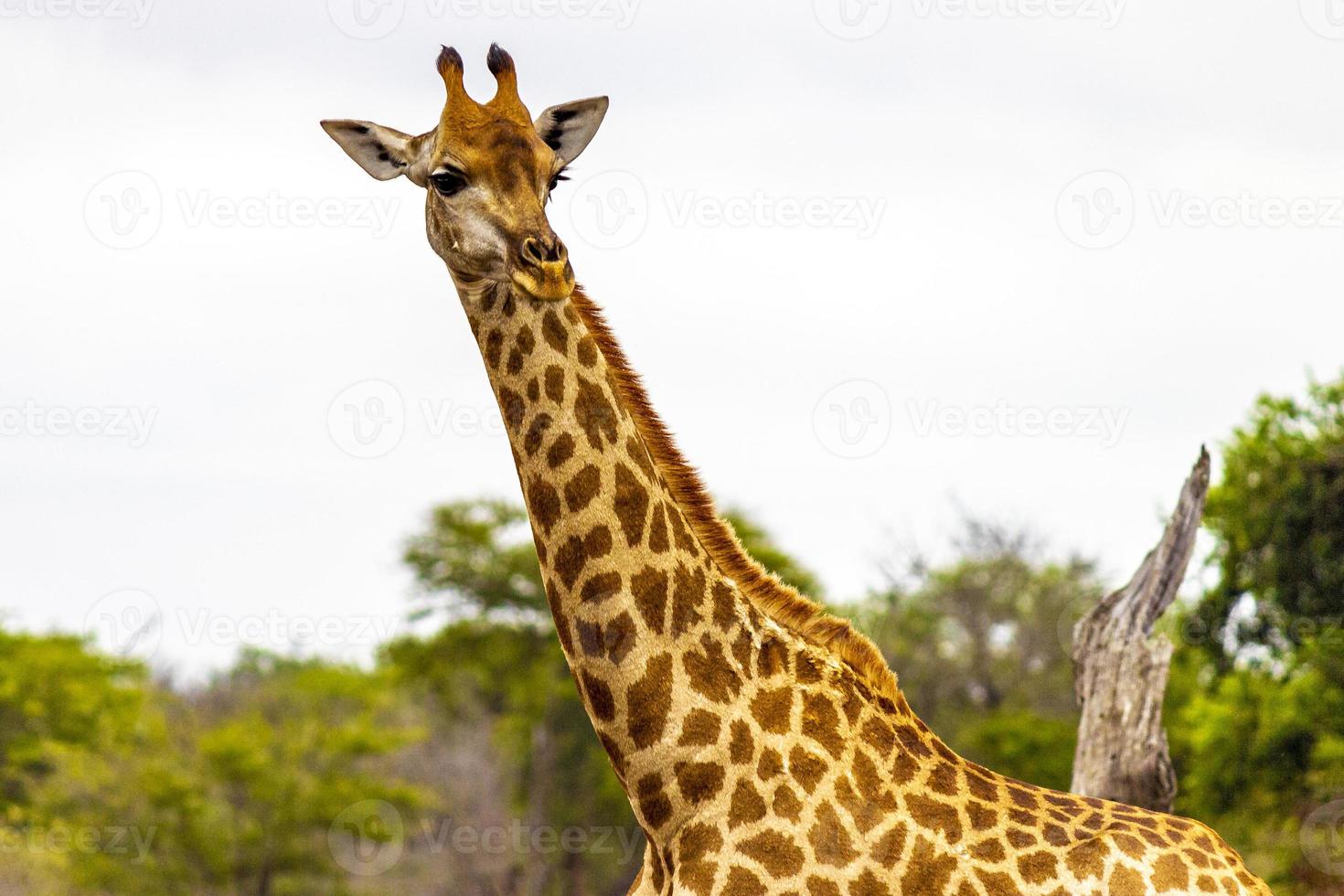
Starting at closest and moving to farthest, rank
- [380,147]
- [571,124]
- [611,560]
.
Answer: [611,560] → [380,147] → [571,124]

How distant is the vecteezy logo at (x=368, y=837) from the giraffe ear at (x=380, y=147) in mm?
32446

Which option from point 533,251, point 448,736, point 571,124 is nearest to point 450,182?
point 533,251

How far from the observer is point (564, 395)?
650 cm

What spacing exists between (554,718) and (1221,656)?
21691 millimetres

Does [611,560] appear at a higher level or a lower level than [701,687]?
higher

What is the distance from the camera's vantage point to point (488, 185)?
6449 mm

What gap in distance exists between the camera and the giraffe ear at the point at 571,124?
280 inches

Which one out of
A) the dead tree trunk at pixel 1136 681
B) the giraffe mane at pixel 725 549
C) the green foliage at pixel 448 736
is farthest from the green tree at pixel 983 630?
the giraffe mane at pixel 725 549

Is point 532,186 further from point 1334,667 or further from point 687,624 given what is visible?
point 1334,667

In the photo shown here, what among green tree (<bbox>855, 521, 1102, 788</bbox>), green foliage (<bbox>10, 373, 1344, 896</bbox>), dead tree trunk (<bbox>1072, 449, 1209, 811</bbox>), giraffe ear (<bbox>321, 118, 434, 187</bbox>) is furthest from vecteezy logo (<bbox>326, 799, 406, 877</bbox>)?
giraffe ear (<bbox>321, 118, 434, 187</bbox>)

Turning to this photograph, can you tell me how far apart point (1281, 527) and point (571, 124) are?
17.7 meters
